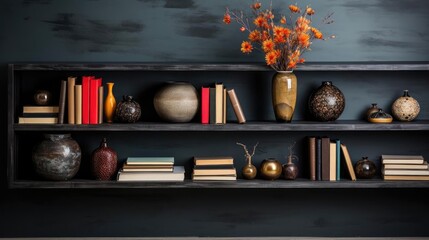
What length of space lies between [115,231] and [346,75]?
1.71 m

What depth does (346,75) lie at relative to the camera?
4.14 metres

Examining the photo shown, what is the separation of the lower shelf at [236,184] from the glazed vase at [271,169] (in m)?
0.04

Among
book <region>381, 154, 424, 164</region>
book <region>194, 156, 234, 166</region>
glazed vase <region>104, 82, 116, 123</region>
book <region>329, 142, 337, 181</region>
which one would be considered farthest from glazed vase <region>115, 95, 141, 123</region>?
book <region>381, 154, 424, 164</region>

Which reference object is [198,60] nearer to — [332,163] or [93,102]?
[93,102]

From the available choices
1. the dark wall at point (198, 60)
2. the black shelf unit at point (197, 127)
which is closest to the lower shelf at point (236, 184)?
the black shelf unit at point (197, 127)

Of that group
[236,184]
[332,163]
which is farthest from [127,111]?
[332,163]

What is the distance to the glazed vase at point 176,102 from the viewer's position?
3896 mm

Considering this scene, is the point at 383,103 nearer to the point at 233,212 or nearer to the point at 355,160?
the point at 355,160

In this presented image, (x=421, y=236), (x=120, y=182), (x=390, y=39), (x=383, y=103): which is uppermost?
(x=390, y=39)

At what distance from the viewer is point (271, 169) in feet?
12.9

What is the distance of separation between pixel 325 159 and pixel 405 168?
475mm

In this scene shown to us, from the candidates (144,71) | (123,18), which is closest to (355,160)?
(144,71)

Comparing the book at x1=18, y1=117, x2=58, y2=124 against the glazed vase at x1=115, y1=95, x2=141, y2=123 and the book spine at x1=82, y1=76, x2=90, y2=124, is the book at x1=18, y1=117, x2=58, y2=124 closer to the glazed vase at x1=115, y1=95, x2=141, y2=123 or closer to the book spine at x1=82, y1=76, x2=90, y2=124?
the book spine at x1=82, y1=76, x2=90, y2=124

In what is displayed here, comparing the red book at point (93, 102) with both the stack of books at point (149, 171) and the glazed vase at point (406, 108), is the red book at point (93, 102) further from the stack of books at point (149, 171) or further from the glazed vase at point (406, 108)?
the glazed vase at point (406, 108)
